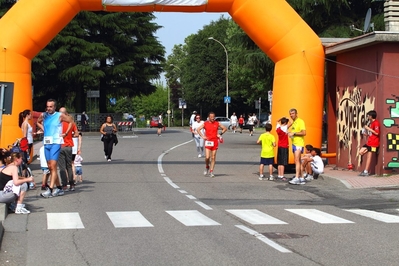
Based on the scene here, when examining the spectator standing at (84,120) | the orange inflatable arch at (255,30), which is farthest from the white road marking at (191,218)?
the spectator standing at (84,120)

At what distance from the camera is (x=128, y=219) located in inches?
465

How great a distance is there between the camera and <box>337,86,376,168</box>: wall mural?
65.7ft

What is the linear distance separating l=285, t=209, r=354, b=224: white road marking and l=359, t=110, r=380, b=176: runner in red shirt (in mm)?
5987

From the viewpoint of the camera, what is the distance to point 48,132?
1516 centimetres

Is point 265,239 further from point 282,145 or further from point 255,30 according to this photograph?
point 255,30

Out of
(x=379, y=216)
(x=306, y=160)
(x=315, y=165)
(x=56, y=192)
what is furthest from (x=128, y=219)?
(x=315, y=165)

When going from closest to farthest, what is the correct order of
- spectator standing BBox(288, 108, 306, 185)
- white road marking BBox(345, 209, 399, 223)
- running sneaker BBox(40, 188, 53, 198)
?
1. white road marking BBox(345, 209, 399, 223)
2. running sneaker BBox(40, 188, 53, 198)
3. spectator standing BBox(288, 108, 306, 185)

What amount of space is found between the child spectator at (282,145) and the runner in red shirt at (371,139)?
1950 millimetres

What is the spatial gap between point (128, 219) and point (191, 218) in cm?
99

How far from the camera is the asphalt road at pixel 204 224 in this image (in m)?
8.70

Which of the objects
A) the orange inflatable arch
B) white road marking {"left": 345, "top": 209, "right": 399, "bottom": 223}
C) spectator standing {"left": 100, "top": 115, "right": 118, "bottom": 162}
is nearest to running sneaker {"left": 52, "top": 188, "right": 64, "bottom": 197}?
the orange inflatable arch

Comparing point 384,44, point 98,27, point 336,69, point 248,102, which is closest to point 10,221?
point 384,44

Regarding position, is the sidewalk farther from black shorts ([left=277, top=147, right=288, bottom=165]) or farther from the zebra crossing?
the zebra crossing

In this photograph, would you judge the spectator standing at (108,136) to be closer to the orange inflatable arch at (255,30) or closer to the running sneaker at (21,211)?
the orange inflatable arch at (255,30)
